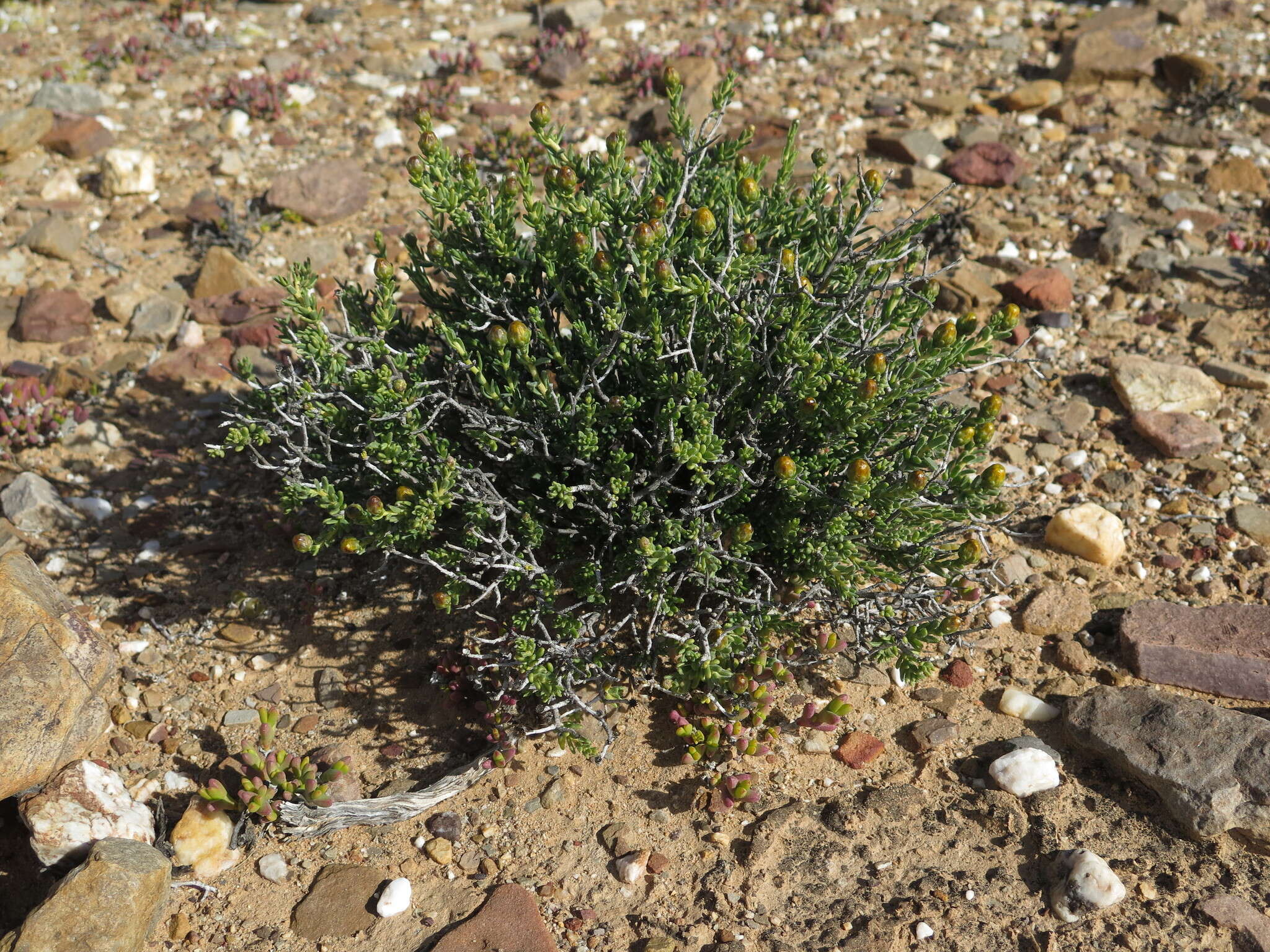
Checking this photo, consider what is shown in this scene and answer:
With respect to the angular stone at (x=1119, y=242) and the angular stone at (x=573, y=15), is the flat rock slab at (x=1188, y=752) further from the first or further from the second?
the angular stone at (x=573, y=15)

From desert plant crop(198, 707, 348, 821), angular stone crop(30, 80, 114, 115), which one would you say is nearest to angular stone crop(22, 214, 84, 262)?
angular stone crop(30, 80, 114, 115)

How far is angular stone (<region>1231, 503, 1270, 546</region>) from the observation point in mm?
5062

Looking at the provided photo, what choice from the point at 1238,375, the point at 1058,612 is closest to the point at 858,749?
the point at 1058,612

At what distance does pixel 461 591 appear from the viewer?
4.54 meters

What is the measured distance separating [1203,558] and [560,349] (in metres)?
3.21

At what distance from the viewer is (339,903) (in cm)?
389

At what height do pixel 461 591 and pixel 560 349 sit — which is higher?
pixel 560 349

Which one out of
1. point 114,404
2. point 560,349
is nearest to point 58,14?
point 114,404

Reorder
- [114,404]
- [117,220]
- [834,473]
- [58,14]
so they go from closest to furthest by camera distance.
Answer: [834,473], [114,404], [117,220], [58,14]

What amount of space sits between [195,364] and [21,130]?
10.5 ft

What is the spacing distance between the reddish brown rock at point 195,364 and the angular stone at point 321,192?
1.38m

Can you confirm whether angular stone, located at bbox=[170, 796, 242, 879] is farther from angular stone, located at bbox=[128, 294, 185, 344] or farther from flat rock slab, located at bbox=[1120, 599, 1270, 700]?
flat rock slab, located at bbox=[1120, 599, 1270, 700]

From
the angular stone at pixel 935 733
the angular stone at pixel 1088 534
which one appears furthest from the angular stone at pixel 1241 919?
the angular stone at pixel 1088 534

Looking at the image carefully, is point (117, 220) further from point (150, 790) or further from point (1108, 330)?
point (1108, 330)
